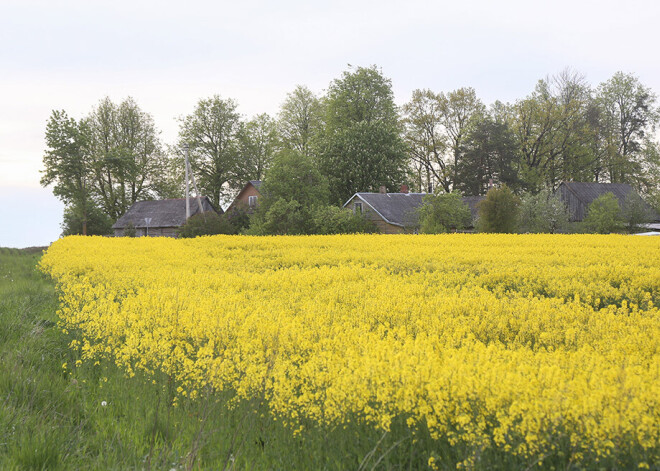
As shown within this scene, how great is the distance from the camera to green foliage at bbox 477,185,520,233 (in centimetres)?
3547

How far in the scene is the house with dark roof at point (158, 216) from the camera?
6031 cm

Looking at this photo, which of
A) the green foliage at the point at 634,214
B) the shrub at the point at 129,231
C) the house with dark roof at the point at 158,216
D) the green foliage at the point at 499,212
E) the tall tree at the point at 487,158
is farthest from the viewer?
the house with dark roof at the point at 158,216

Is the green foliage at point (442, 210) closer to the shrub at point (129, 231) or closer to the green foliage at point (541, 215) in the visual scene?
the green foliage at point (541, 215)

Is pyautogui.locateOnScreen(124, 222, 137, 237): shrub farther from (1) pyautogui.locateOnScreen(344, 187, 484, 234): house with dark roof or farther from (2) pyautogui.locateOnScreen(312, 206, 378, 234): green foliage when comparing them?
(2) pyautogui.locateOnScreen(312, 206, 378, 234): green foliage

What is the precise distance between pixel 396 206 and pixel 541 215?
11894 mm

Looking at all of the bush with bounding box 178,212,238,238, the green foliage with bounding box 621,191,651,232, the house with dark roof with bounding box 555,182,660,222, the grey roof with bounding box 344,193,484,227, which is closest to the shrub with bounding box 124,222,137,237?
the bush with bounding box 178,212,238,238

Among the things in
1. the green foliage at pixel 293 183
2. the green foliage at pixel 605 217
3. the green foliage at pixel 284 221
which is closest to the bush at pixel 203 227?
the green foliage at pixel 284 221

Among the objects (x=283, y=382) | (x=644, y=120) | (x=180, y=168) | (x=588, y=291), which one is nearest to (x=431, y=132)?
(x=644, y=120)

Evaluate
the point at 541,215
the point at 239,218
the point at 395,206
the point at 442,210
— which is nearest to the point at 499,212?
the point at 442,210

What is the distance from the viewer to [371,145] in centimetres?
5109

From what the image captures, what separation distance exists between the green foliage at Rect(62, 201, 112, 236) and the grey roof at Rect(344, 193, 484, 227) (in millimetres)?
28185

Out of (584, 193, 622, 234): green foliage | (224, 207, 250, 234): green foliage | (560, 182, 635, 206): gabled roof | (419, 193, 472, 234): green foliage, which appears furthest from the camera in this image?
(560, 182, 635, 206): gabled roof

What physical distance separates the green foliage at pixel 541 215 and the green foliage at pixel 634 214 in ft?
18.1

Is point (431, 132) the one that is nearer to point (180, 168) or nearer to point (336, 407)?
point (180, 168)
